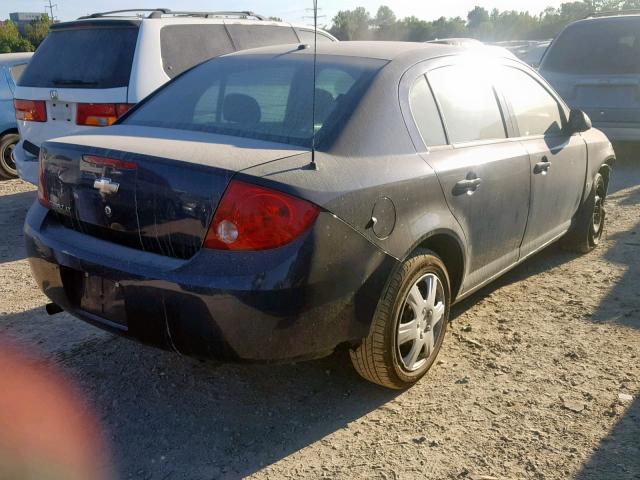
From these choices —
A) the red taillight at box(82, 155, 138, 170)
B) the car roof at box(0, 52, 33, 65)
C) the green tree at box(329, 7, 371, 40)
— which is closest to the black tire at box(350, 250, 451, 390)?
the red taillight at box(82, 155, 138, 170)

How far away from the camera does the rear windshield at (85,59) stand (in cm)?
532

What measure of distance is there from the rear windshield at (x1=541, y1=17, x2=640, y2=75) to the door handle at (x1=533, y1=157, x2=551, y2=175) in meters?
5.11

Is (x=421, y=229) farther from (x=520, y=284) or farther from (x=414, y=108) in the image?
(x=520, y=284)

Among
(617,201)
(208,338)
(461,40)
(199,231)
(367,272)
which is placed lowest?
(617,201)

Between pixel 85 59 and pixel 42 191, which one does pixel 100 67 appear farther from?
pixel 42 191

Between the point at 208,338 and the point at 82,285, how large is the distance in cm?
71

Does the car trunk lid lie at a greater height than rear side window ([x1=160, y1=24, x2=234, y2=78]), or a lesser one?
lesser

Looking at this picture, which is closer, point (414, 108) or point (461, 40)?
point (414, 108)

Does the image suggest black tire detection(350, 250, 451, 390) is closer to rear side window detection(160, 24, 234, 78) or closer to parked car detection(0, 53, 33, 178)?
rear side window detection(160, 24, 234, 78)

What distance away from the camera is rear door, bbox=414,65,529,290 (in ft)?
10.6

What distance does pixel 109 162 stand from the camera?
271 cm

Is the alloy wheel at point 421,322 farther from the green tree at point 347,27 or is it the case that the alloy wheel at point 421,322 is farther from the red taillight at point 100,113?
the green tree at point 347,27

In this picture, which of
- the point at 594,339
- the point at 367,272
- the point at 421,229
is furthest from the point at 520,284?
the point at 367,272

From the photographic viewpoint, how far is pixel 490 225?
11.7 ft
